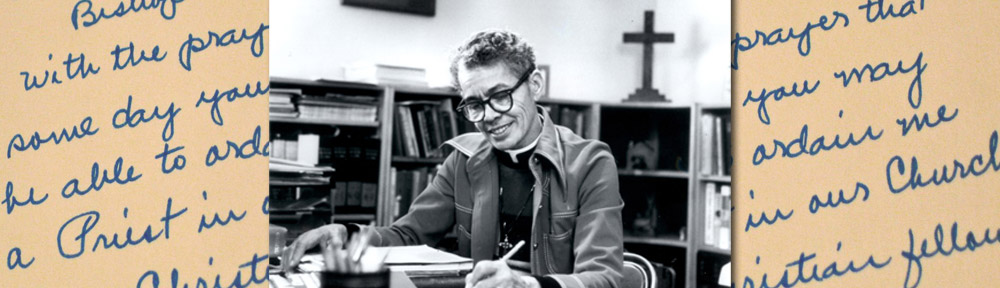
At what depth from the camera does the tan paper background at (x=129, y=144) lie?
2.39ft

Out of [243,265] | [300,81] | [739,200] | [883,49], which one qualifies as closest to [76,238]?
[243,265]

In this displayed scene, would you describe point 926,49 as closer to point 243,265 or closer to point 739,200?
point 739,200

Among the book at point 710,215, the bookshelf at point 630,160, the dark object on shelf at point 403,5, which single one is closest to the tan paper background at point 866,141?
the bookshelf at point 630,160

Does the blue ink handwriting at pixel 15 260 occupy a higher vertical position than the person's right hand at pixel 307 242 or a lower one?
higher

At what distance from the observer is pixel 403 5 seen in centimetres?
175

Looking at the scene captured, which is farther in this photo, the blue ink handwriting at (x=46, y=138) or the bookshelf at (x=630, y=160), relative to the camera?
the bookshelf at (x=630, y=160)

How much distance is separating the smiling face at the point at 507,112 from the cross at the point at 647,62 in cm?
32

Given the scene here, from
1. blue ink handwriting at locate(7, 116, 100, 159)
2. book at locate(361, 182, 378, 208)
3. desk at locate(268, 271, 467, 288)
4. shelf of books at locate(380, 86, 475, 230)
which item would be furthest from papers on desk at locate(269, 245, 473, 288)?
shelf of books at locate(380, 86, 475, 230)

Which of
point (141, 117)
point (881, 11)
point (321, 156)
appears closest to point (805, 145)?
point (881, 11)

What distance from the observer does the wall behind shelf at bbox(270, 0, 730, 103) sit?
1.11m

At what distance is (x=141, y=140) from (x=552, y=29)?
90 cm

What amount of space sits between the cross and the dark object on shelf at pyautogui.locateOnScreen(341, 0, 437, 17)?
1.42ft

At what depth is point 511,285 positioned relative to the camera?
2.98 ft

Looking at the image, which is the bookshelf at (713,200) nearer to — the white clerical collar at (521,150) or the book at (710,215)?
the book at (710,215)
